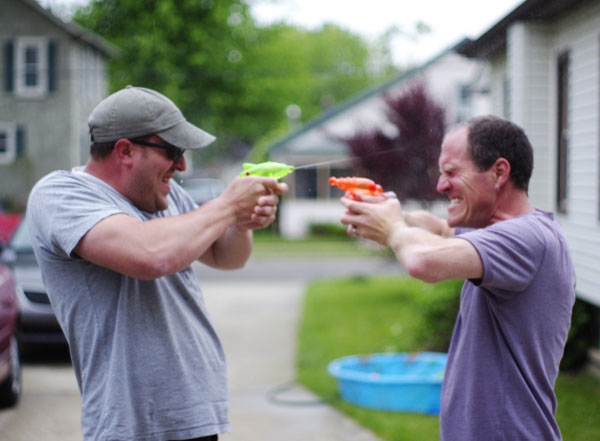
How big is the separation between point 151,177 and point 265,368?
5.84 m

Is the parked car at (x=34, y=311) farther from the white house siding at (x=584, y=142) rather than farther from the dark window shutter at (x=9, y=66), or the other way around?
the dark window shutter at (x=9, y=66)

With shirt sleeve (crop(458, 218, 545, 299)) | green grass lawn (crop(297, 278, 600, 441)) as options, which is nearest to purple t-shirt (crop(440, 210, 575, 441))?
shirt sleeve (crop(458, 218, 545, 299))

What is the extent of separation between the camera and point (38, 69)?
2264 centimetres

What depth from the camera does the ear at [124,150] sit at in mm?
2354

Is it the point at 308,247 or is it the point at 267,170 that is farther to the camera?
the point at 308,247

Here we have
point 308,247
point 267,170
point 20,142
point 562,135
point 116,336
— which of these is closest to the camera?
point 116,336

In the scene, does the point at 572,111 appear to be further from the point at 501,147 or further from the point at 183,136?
the point at 183,136

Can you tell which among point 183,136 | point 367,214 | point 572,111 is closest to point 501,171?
point 367,214

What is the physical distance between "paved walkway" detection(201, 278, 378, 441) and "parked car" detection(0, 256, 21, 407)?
6.23 ft

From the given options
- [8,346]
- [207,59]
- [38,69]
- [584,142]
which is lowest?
[8,346]

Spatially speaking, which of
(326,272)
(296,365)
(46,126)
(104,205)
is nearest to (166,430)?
(104,205)

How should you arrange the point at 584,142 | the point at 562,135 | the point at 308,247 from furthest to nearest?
the point at 308,247, the point at 562,135, the point at 584,142

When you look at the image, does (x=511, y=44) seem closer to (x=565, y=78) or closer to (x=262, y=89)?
(x=565, y=78)

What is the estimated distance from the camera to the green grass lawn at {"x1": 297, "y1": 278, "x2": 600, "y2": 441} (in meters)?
5.59
